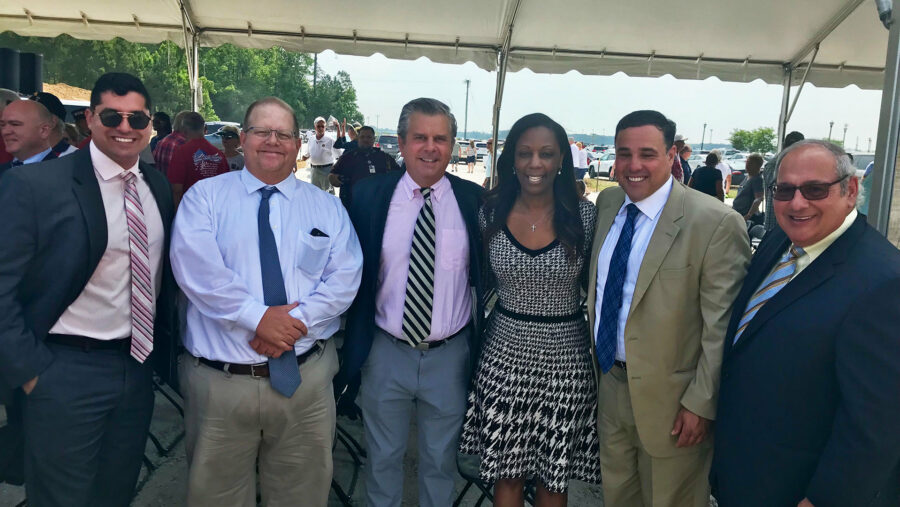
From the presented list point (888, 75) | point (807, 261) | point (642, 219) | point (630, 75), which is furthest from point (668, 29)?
point (807, 261)

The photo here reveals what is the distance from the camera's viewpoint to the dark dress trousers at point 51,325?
197cm

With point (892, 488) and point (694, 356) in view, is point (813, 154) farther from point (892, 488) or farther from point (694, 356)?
point (892, 488)

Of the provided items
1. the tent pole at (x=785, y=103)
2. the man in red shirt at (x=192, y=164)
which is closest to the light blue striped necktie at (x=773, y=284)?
the man in red shirt at (x=192, y=164)

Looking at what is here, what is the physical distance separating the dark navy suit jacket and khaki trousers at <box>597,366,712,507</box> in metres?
2.08

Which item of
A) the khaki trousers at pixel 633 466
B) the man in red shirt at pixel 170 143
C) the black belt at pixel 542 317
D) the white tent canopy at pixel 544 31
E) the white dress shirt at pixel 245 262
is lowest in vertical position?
the khaki trousers at pixel 633 466

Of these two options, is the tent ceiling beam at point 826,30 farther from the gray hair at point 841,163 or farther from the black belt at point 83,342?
the black belt at point 83,342

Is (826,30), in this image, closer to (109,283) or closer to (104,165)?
(104,165)

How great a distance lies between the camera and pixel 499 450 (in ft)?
8.12

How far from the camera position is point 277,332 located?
7.11ft

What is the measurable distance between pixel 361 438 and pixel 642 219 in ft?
8.44

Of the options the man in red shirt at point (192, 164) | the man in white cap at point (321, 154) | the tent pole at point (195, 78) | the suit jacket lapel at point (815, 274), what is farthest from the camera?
the man in white cap at point (321, 154)

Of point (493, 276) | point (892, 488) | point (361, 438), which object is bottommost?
point (361, 438)

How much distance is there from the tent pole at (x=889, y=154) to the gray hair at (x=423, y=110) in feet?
5.95

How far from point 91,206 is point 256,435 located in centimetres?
110
